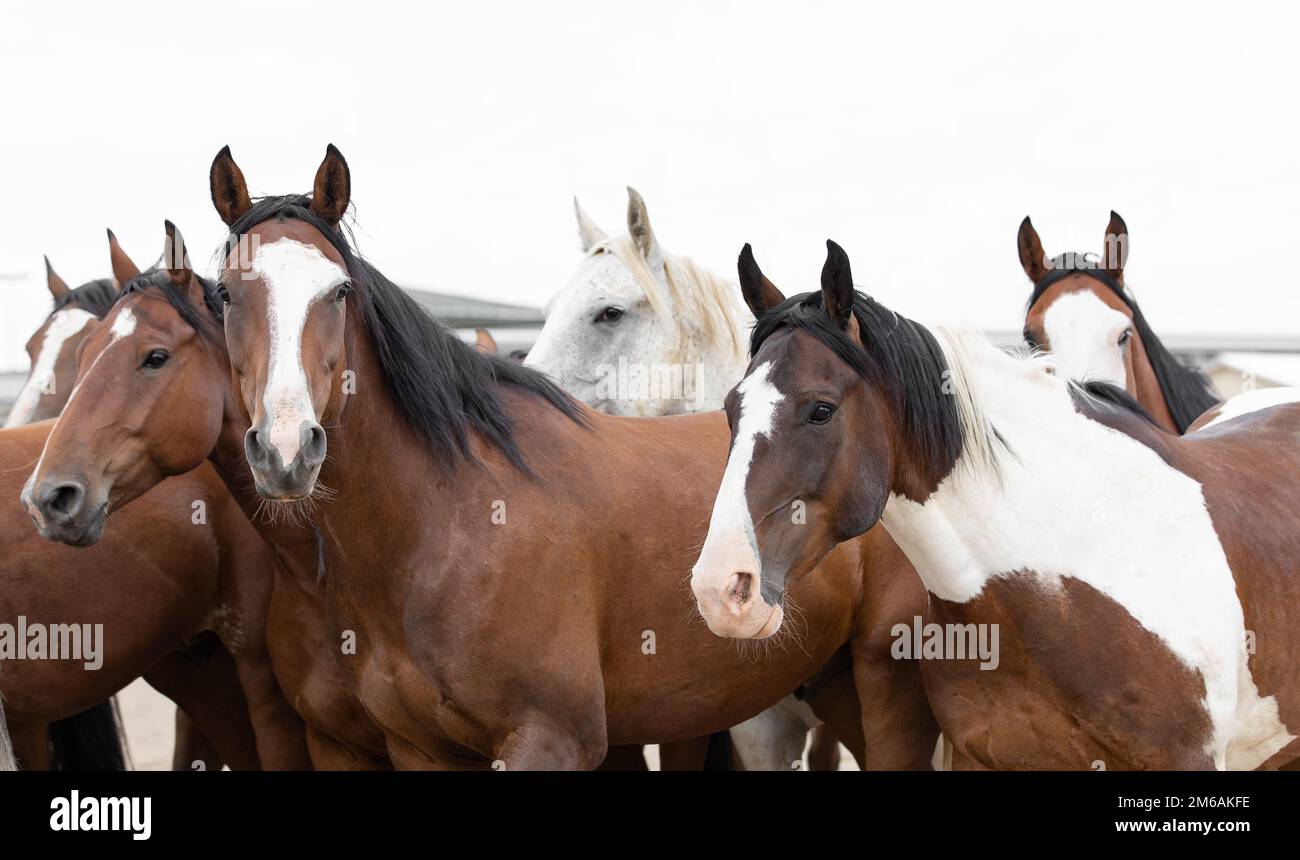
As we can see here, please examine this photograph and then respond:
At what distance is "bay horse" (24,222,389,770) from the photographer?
401cm

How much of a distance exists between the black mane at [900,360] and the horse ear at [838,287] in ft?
0.09

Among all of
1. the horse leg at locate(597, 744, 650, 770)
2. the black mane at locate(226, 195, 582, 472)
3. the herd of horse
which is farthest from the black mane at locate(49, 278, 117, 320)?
the horse leg at locate(597, 744, 650, 770)

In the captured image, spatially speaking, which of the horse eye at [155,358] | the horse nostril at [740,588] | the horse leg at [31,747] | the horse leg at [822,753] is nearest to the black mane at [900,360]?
the horse nostril at [740,588]

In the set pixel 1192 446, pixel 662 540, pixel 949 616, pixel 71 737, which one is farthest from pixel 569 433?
pixel 71 737

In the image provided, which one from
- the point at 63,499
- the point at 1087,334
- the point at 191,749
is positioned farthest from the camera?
the point at 191,749

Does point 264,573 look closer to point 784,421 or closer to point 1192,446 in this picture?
point 784,421

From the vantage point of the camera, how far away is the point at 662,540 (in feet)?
14.1

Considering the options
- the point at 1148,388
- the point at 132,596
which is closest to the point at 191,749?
the point at 132,596

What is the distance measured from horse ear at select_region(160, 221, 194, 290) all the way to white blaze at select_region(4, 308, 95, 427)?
194 centimetres

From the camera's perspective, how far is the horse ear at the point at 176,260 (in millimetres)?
4406

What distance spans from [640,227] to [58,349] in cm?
276

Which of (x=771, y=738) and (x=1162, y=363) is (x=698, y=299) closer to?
(x=771, y=738)

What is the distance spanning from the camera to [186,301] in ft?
14.3
